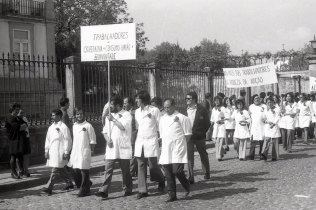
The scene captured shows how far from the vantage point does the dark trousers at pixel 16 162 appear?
10.4 metres

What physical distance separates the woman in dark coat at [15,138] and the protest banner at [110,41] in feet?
6.59

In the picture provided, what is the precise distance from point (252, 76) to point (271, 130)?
4.09 meters

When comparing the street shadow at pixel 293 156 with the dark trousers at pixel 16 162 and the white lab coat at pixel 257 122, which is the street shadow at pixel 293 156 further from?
the dark trousers at pixel 16 162

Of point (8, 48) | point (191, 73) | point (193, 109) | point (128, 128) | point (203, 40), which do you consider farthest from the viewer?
point (203, 40)

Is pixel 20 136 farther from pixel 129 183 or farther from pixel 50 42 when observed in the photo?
pixel 50 42

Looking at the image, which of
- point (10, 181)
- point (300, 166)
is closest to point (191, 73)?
point (300, 166)

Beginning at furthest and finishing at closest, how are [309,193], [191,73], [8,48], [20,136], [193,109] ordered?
1. [8,48]
2. [191,73]
3. [20,136]
4. [193,109]
5. [309,193]

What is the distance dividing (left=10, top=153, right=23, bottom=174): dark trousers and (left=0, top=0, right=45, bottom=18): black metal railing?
67.9ft

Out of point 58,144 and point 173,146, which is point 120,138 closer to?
point 173,146

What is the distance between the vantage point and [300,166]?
37.0ft

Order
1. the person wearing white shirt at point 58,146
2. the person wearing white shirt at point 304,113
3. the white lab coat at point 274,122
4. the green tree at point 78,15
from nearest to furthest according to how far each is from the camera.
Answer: the person wearing white shirt at point 58,146 → the white lab coat at point 274,122 → the person wearing white shirt at point 304,113 → the green tree at point 78,15

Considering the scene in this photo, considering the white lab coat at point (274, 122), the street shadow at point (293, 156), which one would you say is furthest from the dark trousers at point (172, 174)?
the street shadow at point (293, 156)

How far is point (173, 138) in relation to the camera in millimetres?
8039

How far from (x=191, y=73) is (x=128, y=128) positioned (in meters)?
10.8
